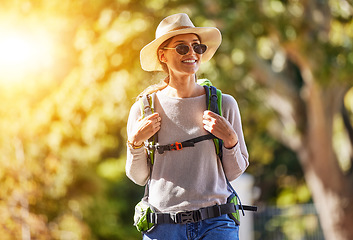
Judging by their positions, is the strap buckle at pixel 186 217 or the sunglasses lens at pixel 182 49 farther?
the sunglasses lens at pixel 182 49

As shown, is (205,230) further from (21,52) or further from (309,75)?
(21,52)

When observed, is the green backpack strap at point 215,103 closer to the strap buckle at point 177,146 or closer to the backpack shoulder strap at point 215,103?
the backpack shoulder strap at point 215,103

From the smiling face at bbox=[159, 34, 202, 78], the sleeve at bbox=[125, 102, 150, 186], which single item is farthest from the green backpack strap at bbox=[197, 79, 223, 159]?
the sleeve at bbox=[125, 102, 150, 186]

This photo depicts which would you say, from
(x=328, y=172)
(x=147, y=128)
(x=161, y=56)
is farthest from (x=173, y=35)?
(x=328, y=172)

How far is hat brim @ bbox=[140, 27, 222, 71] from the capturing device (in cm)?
335

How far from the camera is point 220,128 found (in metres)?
3.09

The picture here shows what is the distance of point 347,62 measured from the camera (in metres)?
10.1

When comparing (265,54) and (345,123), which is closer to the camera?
(345,123)

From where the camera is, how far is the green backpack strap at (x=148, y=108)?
326 cm

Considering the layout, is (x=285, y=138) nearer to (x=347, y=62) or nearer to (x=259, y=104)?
(x=259, y=104)

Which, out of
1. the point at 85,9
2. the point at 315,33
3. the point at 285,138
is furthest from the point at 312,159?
the point at 85,9

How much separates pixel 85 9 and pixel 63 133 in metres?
2.16

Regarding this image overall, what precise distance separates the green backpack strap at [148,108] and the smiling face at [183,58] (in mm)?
180

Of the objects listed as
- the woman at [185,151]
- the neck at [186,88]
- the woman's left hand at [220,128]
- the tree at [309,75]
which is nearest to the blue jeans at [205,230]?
the woman at [185,151]
